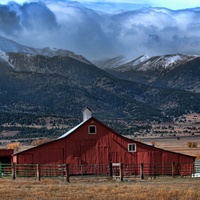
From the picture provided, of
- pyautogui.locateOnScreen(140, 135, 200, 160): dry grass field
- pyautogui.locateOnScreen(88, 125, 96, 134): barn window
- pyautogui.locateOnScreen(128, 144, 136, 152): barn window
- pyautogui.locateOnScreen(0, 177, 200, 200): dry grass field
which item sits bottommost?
pyautogui.locateOnScreen(0, 177, 200, 200): dry grass field

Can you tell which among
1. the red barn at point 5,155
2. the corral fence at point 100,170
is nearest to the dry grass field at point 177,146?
the corral fence at point 100,170

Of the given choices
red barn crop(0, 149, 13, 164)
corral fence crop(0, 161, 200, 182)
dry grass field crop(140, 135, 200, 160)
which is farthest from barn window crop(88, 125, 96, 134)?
dry grass field crop(140, 135, 200, 160)

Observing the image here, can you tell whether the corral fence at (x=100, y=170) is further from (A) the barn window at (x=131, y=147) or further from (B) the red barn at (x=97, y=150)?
(A) the barn window at (x=131, y=147)

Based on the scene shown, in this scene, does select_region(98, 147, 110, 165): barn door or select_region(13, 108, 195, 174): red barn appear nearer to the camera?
select_region(13, 108, 195, 174): red barn

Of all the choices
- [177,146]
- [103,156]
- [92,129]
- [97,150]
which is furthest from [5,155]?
[177,146]

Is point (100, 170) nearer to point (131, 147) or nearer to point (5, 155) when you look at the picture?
point (131, 147)

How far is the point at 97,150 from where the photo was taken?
2259 inches

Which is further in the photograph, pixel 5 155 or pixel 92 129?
pixel 5 155

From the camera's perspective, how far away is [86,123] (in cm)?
5741

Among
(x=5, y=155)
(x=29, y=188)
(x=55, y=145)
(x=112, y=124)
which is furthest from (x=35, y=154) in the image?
(x=112, y=124)

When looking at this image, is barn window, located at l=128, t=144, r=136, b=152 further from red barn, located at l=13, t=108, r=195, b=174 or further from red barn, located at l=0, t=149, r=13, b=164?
red barn, located at l=0, t=149, r=13, b=164

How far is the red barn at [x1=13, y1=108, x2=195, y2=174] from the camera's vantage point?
5644 cm

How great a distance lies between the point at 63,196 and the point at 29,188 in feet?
16.7

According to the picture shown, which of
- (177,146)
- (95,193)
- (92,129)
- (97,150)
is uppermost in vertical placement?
(92,129)
